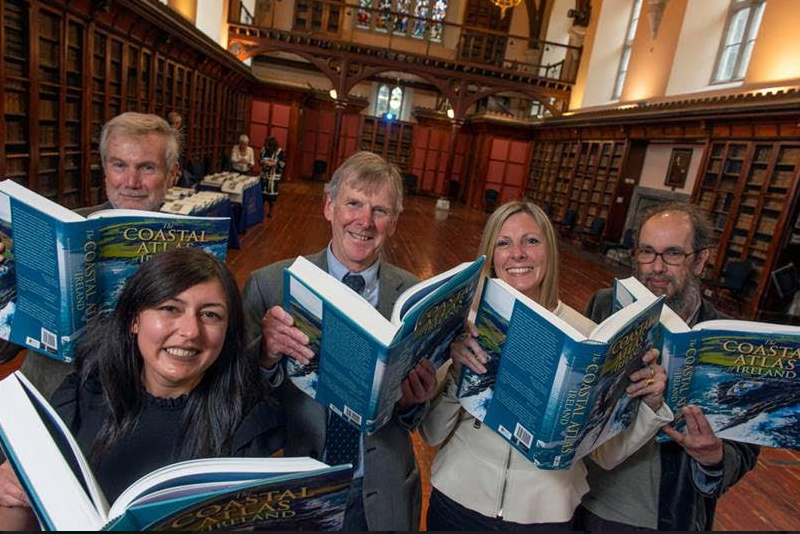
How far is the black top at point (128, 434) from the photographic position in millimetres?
1057

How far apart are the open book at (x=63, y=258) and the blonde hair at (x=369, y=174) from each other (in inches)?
16.6

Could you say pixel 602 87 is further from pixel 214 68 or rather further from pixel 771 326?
pixel 771 326

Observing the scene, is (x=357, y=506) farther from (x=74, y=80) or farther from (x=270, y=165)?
(x=270, y=165)

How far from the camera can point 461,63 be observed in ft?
47.2

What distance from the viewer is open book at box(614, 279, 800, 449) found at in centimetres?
113

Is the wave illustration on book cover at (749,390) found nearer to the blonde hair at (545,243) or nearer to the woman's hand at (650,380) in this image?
the woman's hand at (650,380)

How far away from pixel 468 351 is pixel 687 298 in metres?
0.89

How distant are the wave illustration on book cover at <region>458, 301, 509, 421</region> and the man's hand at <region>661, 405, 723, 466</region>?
48 cm

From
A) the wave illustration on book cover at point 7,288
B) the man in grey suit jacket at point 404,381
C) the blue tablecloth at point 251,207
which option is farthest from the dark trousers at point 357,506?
the blue tablecloth at point 251,207

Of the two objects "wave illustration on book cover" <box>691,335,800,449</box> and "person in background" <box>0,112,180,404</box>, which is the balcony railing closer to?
"person in background" <box>0,112,180,404</box>

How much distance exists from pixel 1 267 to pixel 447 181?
16.5 meters

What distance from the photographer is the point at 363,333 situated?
0.92m

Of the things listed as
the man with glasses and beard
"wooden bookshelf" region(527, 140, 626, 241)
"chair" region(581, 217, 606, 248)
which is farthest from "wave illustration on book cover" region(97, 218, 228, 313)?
"wooden bookshelf" region(527, 140, 626, 241)

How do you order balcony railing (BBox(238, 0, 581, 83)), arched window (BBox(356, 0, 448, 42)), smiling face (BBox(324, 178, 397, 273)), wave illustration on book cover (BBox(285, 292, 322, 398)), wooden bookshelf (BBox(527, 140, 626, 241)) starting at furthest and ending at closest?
1. arched window (BBox(356, 0, 448, 42))
2. balcony railing (BBox(238, 0, 581, 83))
3. wooden bookshelf (BBox(527, 140, 626, 241))
4. smiling face (BBox(324, 178, 397, 273))
5. wave illustration on book cover (BBox(285, 292, 322, 398))
